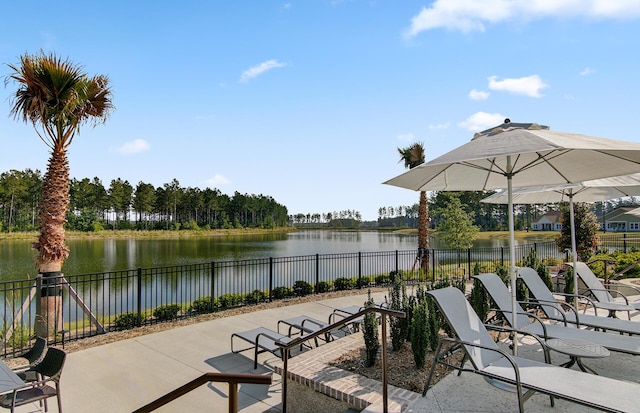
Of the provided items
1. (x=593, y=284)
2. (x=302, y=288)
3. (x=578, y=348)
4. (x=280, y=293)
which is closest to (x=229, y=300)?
(x=280, y=293)

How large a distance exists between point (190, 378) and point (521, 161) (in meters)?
4.86

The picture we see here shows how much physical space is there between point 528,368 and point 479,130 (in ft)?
7.82

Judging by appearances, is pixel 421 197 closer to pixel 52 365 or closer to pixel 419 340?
pixel 419 340

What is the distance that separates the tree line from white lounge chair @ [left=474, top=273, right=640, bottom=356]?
55.5m

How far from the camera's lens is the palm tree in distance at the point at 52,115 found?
21.8ft

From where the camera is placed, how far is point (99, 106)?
7.66 meters

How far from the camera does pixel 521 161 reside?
4.19m

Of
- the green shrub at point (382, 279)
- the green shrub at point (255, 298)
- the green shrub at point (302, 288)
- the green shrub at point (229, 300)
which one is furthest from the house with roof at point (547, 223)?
the green shrub at point (229, 300)

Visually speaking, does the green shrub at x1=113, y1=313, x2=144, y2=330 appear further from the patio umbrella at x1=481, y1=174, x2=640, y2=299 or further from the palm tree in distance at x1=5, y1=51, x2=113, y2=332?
the patio umbrella at x1=481, y1=174, x2=640, y2=299

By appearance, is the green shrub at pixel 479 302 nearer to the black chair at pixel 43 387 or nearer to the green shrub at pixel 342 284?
the black chair at pixel 43 387

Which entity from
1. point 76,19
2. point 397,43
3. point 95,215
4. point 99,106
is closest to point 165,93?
point 76,19

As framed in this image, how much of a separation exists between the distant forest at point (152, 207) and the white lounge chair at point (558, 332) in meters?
37.6

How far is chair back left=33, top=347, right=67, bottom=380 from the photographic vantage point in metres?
3.31

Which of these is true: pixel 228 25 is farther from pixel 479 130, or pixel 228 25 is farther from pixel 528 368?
pixel 528 368
